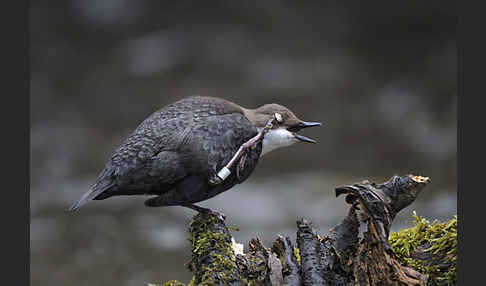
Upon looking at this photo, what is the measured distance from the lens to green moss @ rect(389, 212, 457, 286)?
2.73 m

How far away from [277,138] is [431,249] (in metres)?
0.91

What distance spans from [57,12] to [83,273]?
8.90 feet

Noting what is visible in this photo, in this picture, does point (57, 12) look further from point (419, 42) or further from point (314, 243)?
point (314, 243)

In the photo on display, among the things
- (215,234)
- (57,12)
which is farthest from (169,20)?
(215,234)

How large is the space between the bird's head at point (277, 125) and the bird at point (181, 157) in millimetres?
41

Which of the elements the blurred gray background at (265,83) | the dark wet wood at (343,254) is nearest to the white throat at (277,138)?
the dark wet wood at (343,254)

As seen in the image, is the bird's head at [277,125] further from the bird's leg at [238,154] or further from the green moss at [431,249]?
the green moss at [431,249]

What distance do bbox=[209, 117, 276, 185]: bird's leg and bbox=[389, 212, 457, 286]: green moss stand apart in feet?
2.71

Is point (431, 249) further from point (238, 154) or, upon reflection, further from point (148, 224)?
point (148, 224)

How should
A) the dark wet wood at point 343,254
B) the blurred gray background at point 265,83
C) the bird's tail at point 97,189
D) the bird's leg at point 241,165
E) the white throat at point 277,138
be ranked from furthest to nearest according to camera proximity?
1. the blurred gray background at point 265,83
2. the white throat at point 277,138
3. the bird's leg at point 241,165
4. the bird's tail at point 97,189
5. the dark wet wood at point 343,254

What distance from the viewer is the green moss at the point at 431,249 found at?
2730mm

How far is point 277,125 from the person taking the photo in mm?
2990

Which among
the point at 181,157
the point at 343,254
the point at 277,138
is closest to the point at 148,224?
the point at 277,138

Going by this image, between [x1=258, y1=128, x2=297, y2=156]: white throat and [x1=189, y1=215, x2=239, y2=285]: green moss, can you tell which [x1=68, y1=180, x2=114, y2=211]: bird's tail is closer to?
[x1=189, y1=215, x2=239, y2=285]: green moss
